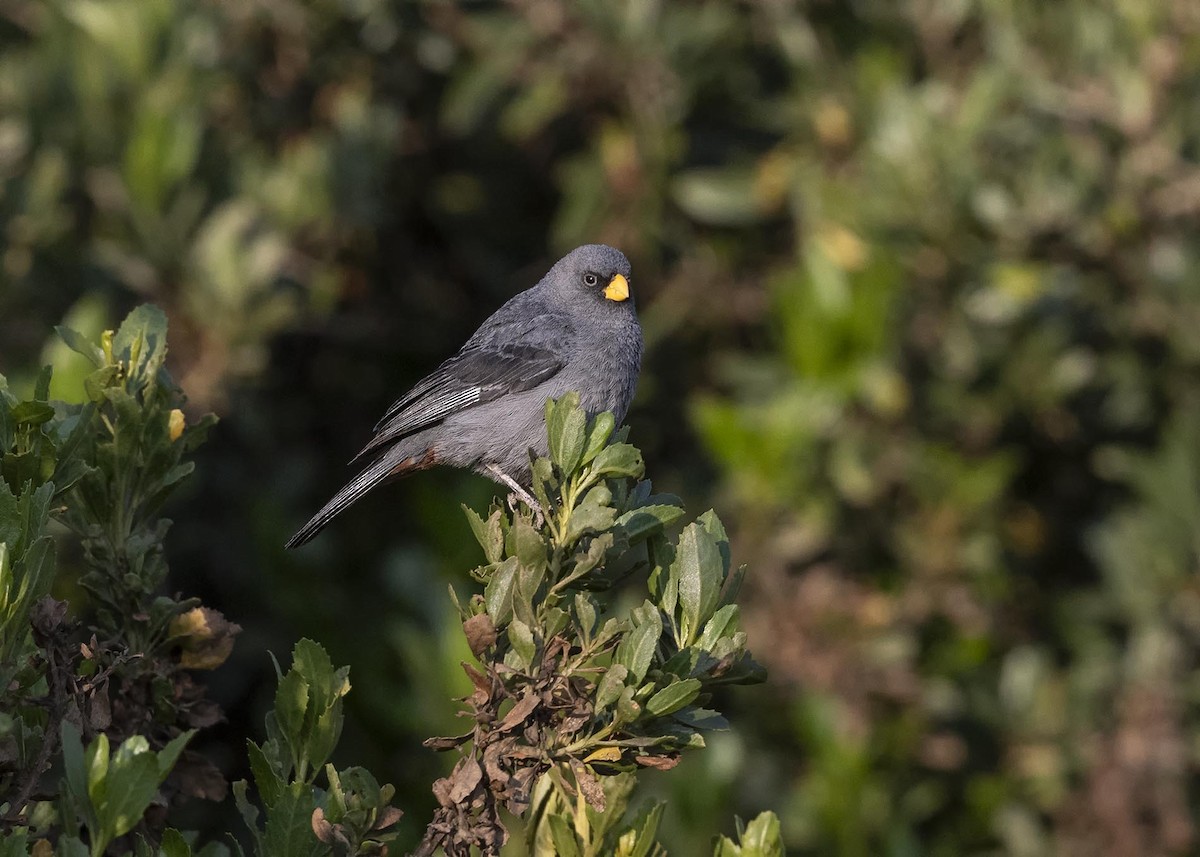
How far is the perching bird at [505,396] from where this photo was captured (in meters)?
5.11

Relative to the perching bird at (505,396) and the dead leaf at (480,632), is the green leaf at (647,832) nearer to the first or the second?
the dead leaf at (480,632)

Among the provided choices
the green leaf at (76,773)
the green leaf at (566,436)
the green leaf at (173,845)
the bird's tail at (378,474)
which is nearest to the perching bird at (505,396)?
the bird's tail at (378,474)

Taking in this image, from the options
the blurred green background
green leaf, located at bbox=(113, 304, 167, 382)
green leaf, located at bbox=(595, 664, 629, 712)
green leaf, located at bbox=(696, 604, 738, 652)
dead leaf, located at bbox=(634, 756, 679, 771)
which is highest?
green leaf, located at bbox=(113, 304, 167, 382)

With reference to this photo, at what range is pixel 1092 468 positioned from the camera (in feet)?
25.8

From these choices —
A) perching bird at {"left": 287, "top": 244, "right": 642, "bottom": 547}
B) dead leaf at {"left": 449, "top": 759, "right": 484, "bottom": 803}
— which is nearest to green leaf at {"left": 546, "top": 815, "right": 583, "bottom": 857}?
dead leaf at {"left": 449, "top": 759, "right": 484, "bottom": 803}

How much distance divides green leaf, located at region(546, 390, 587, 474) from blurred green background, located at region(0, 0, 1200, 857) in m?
3.16

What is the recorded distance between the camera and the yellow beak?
5.63 meters

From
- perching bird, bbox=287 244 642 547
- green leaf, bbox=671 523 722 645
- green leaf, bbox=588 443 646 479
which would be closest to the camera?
green leaf, bbox=671 523 722 645

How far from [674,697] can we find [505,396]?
8.92 feet

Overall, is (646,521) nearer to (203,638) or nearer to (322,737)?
(322,737)

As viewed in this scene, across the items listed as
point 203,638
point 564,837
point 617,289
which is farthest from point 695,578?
point 617,289

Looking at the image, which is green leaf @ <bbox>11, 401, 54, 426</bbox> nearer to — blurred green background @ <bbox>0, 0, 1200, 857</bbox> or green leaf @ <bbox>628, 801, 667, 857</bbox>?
green leaf @ <bbox>628, 801, 667, 857</bbox>

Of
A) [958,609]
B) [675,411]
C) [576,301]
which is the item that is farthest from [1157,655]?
[576,301]

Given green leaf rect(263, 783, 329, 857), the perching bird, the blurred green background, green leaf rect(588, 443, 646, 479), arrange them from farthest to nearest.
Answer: the blurred green background, the perching bird, green leaf rect(588, 443, 646, 479), green leaf rect(263, 783, 329, 857)
